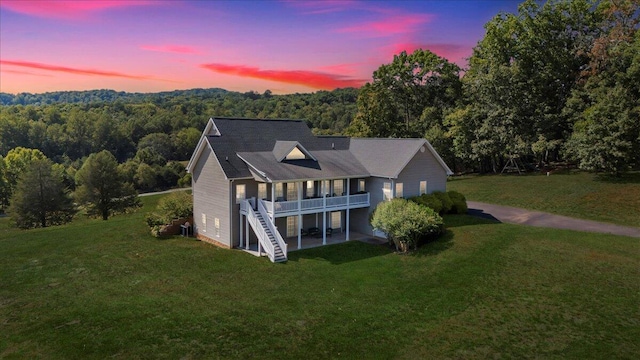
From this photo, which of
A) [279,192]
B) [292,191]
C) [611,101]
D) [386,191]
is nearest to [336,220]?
[386,191]

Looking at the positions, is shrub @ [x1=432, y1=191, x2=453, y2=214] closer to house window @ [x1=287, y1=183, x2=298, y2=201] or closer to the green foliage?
the green foliage

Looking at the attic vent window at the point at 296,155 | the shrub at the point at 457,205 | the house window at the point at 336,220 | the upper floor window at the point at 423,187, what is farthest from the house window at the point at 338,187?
the shrub at the point at 457,205

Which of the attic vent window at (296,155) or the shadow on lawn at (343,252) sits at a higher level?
the attic vent window at (296,155)

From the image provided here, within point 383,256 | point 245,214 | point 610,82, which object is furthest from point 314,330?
point 610,82

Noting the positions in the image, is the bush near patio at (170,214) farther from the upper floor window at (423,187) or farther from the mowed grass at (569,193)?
the mowed grass at (569,193)

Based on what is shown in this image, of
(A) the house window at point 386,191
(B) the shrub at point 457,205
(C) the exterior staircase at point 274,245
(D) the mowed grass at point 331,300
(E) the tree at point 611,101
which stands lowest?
(D) the mowed grass at point 331,300

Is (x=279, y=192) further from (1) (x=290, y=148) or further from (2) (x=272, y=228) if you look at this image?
(2) (x=272, y=228)
